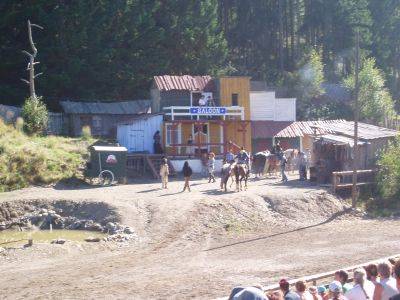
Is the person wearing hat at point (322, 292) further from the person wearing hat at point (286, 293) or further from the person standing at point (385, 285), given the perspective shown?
the person standing at point (385, 285)

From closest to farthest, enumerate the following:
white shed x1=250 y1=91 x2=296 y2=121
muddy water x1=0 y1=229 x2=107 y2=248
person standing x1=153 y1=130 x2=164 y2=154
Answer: muddy water x1=0 y1=229 x2=107 y2=248
person standing x1=153 y1=130 x2=164 y2=154
white shed x1=250 y1=91 x2=296 y2=121

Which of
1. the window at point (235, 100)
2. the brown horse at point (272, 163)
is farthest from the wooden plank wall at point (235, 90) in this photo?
the brown horse at point (272, 163)

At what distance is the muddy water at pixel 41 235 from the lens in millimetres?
24875

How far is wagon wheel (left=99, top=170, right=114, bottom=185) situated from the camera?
3372 cm

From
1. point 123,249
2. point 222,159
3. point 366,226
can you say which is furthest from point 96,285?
point 222,159

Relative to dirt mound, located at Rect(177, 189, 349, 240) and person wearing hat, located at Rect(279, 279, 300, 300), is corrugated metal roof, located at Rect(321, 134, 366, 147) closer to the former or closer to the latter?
dirt mound, located at Rect(177, 189, 349, 240)

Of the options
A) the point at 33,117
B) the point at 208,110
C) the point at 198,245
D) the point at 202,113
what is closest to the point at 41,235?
the point at 198,245

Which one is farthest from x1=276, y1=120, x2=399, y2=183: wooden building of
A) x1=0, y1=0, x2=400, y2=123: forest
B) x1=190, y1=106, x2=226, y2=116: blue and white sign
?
x1=0, y1=0, x2=400, y2=123: forest

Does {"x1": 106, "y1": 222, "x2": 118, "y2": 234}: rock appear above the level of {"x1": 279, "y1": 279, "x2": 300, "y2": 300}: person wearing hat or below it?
below

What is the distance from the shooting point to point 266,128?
151 feet

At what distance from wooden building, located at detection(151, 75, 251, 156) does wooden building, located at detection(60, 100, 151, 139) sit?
2113mm

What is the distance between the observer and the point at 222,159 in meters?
39.5

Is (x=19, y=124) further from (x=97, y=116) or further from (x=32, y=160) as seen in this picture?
(x=97, y=116)

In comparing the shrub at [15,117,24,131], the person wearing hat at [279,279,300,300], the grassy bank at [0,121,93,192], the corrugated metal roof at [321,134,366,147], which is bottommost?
the person wearing hat at [279,279,300,300]
